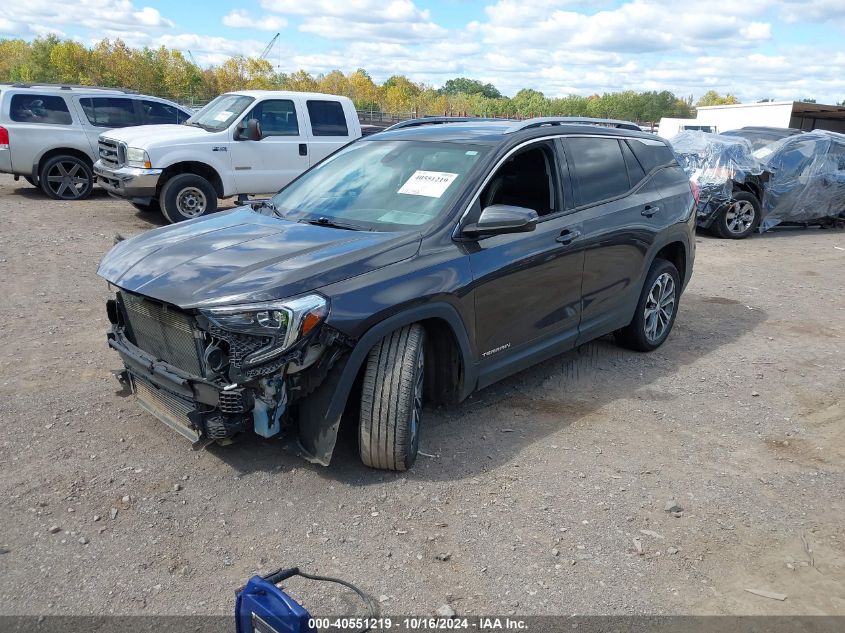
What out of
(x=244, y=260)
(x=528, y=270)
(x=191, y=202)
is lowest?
(x=191, y=202)

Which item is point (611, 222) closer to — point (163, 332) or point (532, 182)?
point (532, 182)

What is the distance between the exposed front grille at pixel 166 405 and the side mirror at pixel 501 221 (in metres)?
1.74

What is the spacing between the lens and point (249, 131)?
10008 mm

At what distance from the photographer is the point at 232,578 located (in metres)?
2.98

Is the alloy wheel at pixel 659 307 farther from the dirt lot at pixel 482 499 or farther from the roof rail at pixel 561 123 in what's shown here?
the roof rail at pixel 561 123

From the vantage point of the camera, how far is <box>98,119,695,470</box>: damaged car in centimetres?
331

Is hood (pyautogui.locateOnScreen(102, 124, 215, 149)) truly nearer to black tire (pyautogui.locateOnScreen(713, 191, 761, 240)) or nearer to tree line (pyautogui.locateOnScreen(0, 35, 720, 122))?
black tire (pyautogui.locateOnScreen(713, 191, 761, 240))

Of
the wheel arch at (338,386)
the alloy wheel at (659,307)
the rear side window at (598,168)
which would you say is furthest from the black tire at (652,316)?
the wheel arch at (338,386)

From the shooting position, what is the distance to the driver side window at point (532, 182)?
4.48 metres

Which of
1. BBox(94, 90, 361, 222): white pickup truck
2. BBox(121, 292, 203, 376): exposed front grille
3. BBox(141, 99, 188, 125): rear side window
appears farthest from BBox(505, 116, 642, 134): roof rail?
BBox(141, 99, 188, 125): rear side window

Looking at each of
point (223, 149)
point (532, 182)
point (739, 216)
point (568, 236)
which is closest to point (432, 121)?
point (532, 182)

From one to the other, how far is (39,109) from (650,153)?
10575 mm

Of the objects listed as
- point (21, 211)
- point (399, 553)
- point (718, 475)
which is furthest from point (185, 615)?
point (21, 211)

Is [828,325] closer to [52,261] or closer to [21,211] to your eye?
[52,261]
